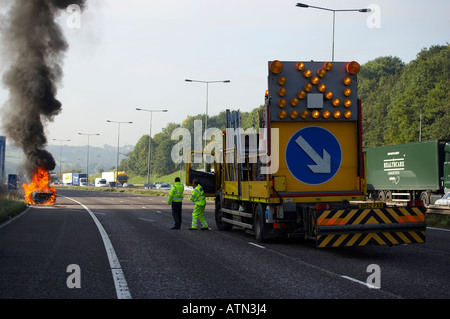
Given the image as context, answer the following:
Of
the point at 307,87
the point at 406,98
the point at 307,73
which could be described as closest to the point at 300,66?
the point at 307,73

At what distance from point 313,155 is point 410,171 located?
2135 centimetres

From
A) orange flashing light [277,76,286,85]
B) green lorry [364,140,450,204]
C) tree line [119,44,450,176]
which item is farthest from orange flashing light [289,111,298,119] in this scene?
tree line [119,44,450,176]

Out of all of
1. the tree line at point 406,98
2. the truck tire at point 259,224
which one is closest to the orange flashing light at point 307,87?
the truck tire at point 259,224

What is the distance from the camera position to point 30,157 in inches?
1583

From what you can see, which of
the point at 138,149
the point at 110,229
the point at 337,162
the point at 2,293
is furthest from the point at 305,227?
the point at 138,149

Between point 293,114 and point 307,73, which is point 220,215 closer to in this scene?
point 293,114

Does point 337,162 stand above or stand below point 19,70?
below

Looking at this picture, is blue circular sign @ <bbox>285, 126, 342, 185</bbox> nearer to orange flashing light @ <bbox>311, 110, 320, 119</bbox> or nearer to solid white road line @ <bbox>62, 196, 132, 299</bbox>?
orange flashing light @ <bbox>311, 110, 320, 119</bbox>

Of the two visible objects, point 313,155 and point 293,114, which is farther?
point 313,155

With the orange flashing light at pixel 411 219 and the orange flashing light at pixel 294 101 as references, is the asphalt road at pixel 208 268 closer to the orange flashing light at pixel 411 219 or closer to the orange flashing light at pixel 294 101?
the orange flashing light at pixel 411 219

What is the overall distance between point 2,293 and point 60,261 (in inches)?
124

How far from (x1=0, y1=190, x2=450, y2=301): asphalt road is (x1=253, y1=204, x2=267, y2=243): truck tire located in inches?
7.7

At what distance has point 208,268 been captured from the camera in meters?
9.91
